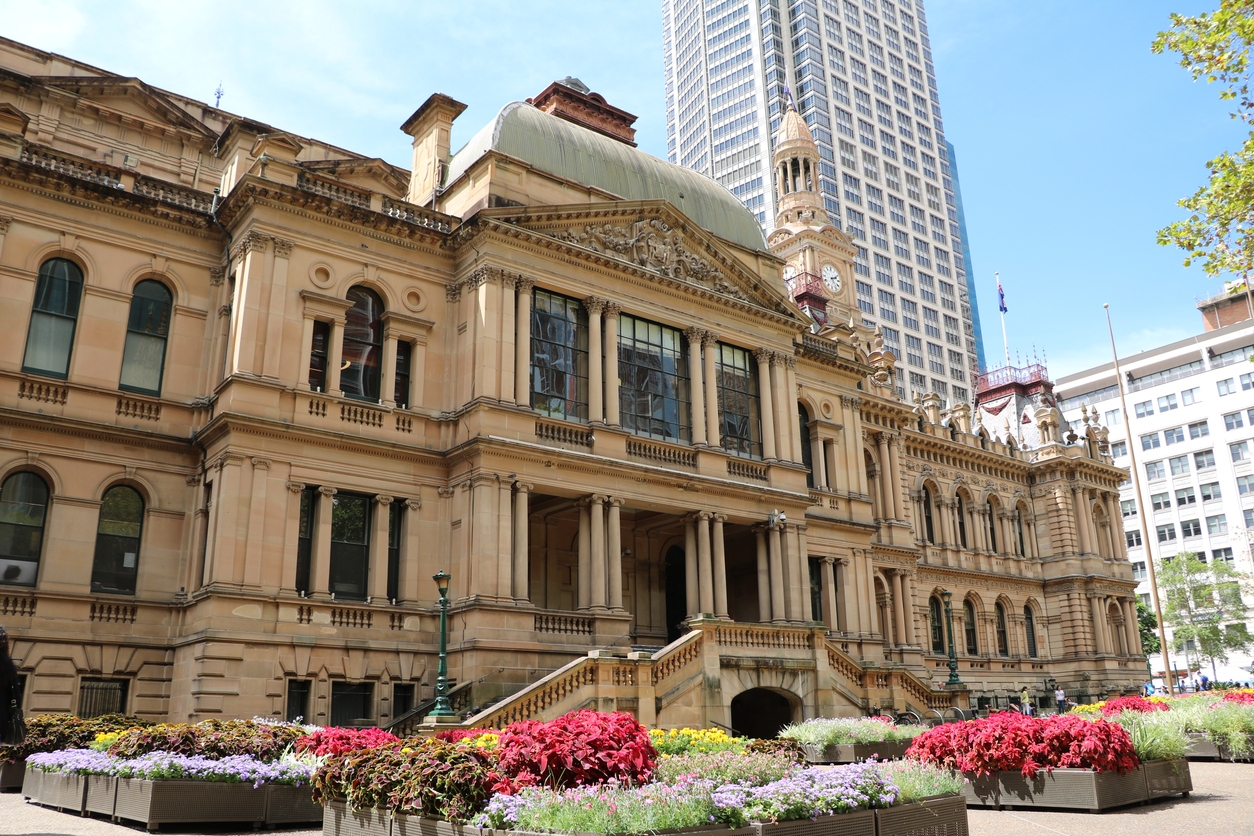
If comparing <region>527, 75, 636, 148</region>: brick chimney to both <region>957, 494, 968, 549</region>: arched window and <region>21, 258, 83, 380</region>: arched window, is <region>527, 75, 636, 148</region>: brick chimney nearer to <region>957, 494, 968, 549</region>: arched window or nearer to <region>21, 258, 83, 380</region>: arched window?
<region>21, 258, 83, 380</region>: arched window

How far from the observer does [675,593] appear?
37.1m

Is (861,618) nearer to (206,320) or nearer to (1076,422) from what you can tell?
(206,320)

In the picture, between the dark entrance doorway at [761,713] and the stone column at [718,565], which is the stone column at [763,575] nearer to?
the stone column at [718,565]

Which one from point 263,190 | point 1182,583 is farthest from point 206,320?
point 1182,583

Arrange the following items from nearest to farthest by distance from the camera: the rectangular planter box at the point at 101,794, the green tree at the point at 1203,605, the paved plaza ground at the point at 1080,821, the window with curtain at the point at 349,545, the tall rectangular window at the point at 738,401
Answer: the paved plaza ground at the point at 1080,821
the rectangular planter box at the point at 101,794
the window with curtain at the point at 349,545
the tall rectangular window at the point at 738,401
the green tree at the point at 1203,605

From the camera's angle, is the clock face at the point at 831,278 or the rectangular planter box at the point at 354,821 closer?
the rectangular planter box at the point at 354,821

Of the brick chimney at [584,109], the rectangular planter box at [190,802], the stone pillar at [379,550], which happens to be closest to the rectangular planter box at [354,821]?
the rectangular planter box at [190,802]

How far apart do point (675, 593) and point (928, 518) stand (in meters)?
24.2

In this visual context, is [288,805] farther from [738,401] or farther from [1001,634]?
[1001,634]

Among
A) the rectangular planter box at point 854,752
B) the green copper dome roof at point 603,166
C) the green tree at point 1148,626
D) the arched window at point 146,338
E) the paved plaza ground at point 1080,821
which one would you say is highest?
the green copper dome roof at point 603,166

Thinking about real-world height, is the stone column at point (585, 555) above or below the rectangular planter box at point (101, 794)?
above

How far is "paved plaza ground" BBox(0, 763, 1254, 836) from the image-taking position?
14352mm

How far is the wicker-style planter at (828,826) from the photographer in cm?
1127

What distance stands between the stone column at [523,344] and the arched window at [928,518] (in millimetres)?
31141
